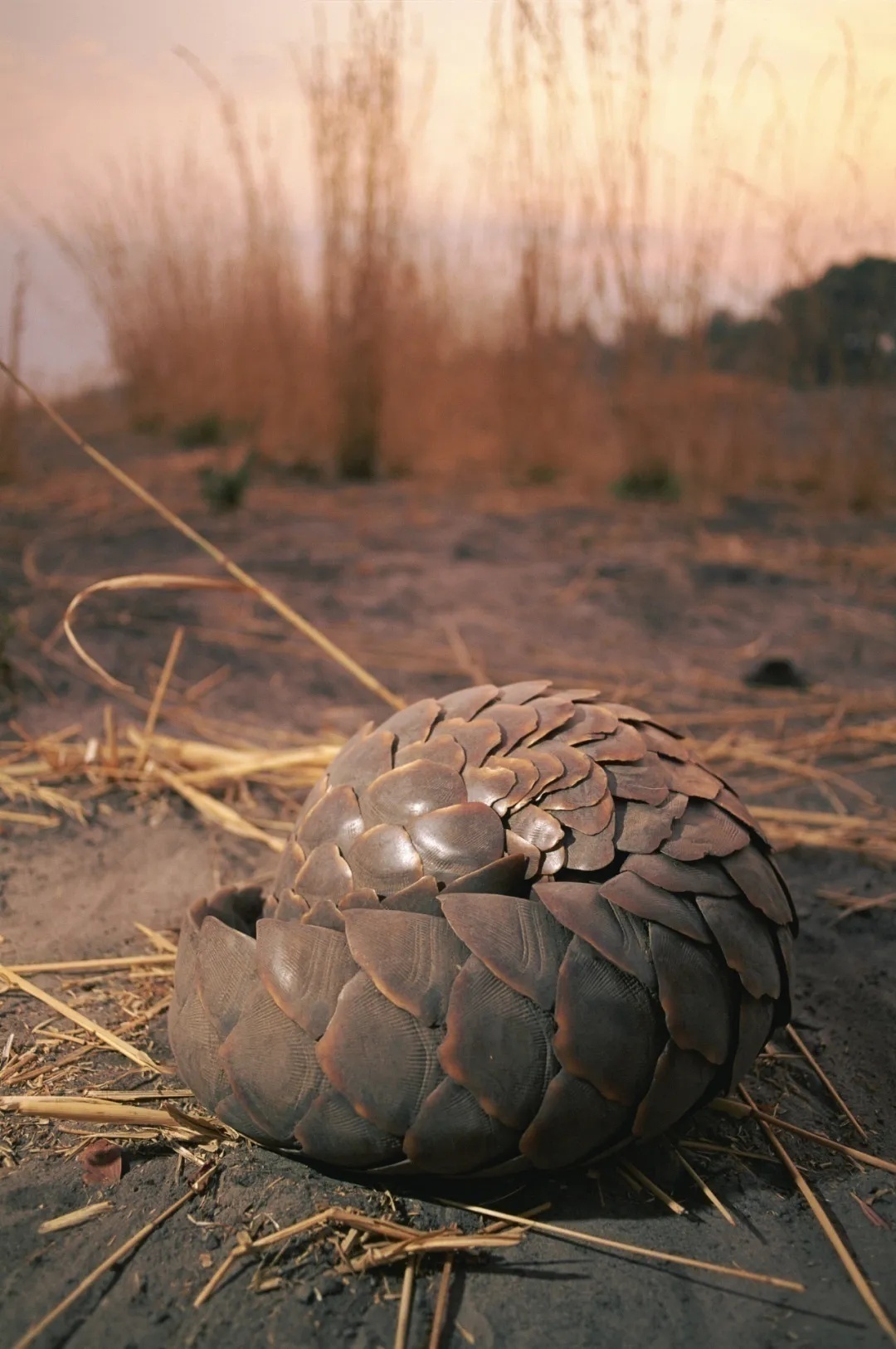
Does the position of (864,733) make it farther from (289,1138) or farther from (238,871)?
(289,1138)

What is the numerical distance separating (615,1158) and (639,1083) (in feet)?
0.60

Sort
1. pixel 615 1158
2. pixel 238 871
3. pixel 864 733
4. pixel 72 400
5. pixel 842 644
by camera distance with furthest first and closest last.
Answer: pixel 72 400 < pixel 842 644 < pixel 864 733 < pixel 238 871 < pixel 615 1158

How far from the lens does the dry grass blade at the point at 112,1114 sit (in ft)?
4.49

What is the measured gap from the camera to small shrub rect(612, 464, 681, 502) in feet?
21.5

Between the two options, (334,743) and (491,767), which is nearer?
(491,767)

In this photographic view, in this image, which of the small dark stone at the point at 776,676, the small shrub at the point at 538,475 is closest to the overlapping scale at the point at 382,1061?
the small dark stone at the point at 776,676

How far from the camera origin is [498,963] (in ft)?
4.08

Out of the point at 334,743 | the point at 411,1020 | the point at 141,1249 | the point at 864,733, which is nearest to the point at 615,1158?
the point at 411,1020

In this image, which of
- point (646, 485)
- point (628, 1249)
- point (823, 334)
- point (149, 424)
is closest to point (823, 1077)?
point (628, 1249)

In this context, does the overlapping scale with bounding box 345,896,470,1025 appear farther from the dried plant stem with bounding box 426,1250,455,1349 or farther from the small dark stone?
the small dark stone

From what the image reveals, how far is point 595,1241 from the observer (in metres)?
1.24

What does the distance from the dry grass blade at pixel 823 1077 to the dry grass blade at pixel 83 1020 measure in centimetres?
99

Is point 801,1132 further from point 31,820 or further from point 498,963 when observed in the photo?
point 31,820

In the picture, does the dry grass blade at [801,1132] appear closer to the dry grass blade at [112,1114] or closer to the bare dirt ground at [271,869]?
the bare dirt ground at [271,869]
